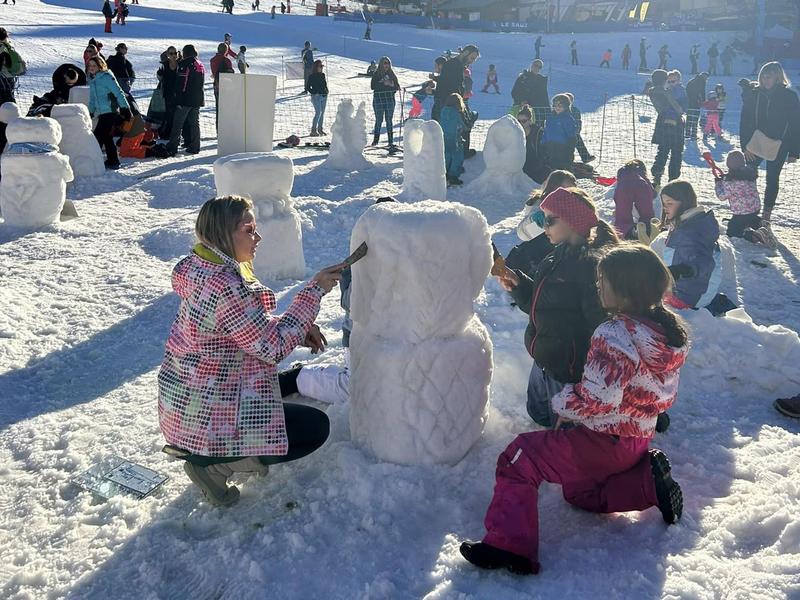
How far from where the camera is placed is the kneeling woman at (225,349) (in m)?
2.68

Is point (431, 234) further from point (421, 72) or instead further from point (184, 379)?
point (421, 72)

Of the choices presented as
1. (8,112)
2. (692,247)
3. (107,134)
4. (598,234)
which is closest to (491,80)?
(107,134)

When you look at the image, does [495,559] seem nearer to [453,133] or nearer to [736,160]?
[736,160]

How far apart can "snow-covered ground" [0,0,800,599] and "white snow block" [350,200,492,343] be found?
651 millimetres

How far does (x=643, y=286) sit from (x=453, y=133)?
324 inches

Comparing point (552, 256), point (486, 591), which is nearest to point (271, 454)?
point (486, 591)

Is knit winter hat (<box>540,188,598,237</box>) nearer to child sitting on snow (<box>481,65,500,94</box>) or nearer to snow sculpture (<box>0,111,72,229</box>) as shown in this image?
snow sculpture (<box>0,111,72,229</box>)

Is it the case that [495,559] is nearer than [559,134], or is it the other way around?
[495,559]

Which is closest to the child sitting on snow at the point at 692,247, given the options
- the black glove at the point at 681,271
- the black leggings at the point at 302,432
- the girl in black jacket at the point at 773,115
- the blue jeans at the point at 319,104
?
the black glove at the point at 681,271

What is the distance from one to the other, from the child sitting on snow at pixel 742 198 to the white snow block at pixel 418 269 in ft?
18.5

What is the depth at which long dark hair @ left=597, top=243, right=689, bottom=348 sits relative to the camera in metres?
2.56

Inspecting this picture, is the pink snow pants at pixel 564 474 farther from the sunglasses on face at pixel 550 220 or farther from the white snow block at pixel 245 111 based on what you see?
the white snow block at pixel 245 111

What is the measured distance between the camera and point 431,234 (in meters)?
2.89

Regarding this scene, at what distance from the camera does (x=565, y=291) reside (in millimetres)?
3178
